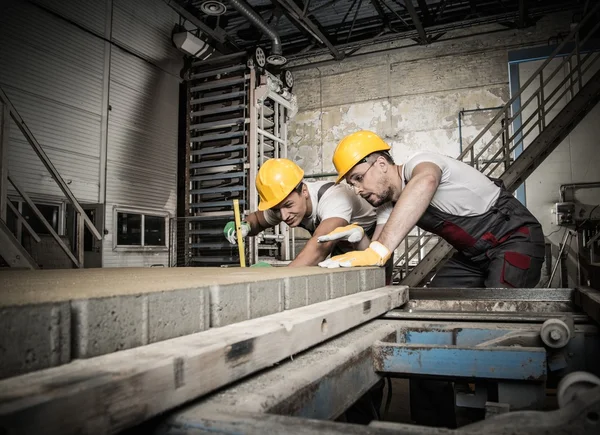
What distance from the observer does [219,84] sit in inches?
361

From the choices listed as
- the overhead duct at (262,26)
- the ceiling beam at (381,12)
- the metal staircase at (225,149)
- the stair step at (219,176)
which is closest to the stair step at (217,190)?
the metal staircase at (225,149)

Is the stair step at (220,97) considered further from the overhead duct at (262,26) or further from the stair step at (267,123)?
the overhead duct at (262,26)

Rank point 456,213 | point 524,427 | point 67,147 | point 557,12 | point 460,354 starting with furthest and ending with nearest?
point 557,12, point 67,147, point 456,213, point 460,354, point 524,427

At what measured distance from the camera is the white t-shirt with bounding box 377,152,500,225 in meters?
3.27

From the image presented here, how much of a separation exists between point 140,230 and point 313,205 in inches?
230

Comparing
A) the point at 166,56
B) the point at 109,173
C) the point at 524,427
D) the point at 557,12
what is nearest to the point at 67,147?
the point at 109,173

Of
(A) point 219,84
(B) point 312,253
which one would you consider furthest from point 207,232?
(B) point 312,253

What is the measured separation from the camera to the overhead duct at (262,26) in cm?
890

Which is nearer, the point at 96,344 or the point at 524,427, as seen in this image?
the point at 524,427

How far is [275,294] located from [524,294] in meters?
1.88

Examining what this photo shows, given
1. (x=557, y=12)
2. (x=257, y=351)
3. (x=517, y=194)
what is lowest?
(x=257, y=351)

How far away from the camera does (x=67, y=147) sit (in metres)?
7.73

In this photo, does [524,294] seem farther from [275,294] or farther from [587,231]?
[587,231]

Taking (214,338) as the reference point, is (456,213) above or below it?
above
